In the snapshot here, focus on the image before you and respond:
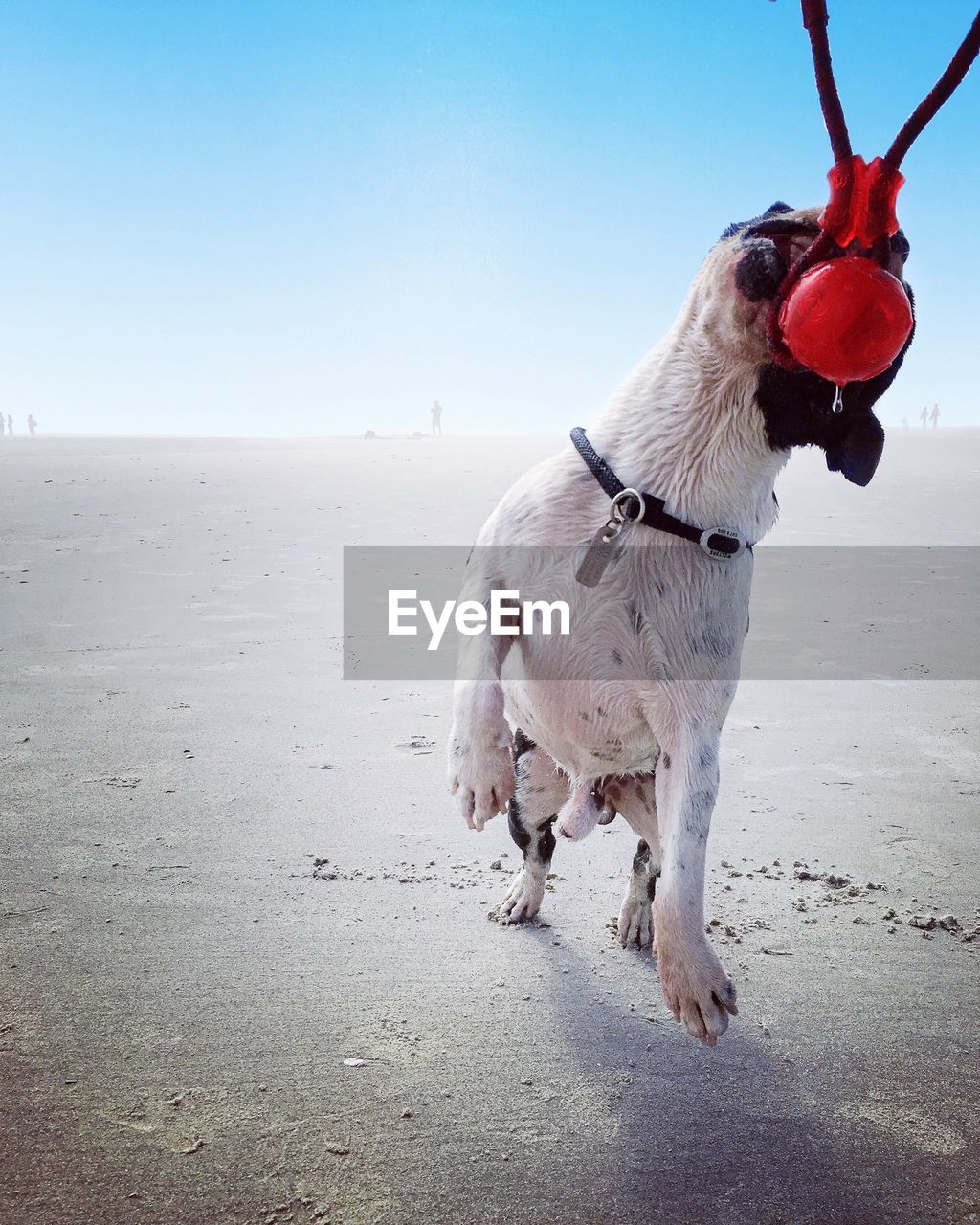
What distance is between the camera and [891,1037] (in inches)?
115

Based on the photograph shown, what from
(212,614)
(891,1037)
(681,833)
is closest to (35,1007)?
(681,833)

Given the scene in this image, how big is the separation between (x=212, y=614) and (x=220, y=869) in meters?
4.66

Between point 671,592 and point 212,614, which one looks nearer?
point 671,592

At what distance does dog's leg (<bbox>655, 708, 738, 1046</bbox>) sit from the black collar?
45cm

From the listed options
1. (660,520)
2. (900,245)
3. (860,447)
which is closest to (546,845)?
(660,520)

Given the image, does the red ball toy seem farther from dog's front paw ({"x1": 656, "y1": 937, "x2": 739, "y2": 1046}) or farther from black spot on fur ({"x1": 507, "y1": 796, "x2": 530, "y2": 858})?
black spot on fur ({"x1": 507, "y1": 796, "x2": 530, "y2": 858})

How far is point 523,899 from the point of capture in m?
3.53

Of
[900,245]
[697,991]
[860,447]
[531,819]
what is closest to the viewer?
[900,245]

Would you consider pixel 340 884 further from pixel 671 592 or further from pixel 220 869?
pixel 671 592

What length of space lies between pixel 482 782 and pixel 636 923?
44.8 inches

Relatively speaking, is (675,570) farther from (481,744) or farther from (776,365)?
(481,744)

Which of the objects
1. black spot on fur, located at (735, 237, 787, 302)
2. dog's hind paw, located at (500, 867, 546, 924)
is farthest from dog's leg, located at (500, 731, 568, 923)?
black spot on fur, located at (735, 237, 787, 302)

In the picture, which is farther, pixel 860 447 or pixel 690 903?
pixel 690 903

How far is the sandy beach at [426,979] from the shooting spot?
232 cm
